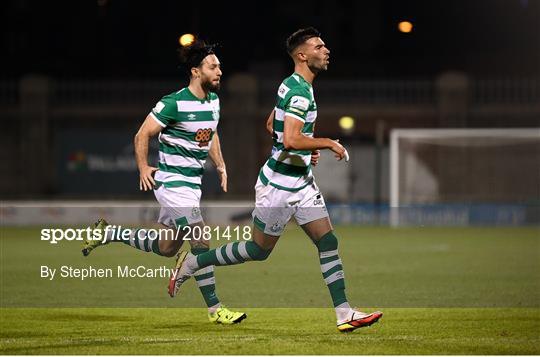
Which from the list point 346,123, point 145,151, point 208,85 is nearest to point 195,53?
point 208,85

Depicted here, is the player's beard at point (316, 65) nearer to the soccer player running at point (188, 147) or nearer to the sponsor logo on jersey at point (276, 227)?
the soccer player running at point (188, 147)

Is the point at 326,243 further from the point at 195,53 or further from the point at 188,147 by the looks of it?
the point at 195,53

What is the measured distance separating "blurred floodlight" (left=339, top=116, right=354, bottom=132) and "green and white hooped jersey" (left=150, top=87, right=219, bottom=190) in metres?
20.3

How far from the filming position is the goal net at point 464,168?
81.3 feet

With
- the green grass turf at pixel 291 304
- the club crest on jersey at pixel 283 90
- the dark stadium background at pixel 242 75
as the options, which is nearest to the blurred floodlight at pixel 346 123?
the dark stadium background at pixel 242 75

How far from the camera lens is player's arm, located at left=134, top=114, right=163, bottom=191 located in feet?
26.9

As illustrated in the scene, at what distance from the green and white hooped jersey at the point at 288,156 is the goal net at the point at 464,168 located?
15.8 metres

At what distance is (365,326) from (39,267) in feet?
23.8

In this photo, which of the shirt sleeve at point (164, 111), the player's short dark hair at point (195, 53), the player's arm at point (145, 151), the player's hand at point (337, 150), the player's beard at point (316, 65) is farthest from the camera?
the player's short dark hair at point (195, 53)

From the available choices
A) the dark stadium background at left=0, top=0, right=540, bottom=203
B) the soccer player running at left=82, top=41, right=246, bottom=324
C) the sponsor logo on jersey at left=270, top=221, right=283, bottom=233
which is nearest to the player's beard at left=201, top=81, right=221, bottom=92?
the soccer player running at left=82, top=41, right=246, bottom=324

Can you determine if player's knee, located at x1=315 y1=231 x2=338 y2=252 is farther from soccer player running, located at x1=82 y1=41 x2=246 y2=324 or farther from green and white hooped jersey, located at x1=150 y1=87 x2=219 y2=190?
green and white hooped jersey, located at x1=150 y1=87 x2=219 y2=190

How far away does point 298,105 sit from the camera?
798 centimetres

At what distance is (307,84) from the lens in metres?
8.17

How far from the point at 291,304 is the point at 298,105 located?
319 cm
